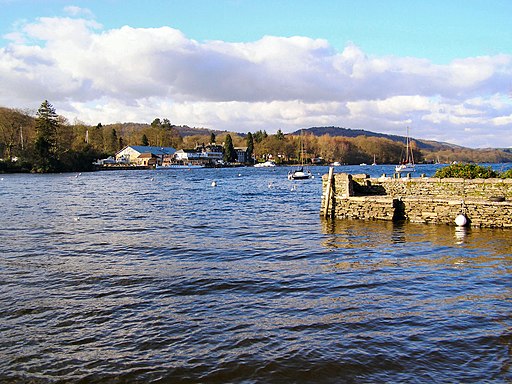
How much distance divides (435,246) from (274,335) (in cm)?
1081

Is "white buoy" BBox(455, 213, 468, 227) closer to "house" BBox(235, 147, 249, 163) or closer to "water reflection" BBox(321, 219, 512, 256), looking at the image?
"water reflection" BBox(321, 219, 512, 256)

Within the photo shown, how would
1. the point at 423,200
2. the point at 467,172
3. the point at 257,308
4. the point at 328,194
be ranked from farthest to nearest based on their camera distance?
the point at 328,194, the point at 467,172, the point at 423,200, the point at 257,308

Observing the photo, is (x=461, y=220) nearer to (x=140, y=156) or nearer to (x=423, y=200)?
(x=423, y=200)

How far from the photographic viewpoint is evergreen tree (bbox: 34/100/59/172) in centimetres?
9669

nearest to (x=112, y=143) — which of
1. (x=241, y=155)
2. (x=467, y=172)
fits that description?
(x=241, y=155)

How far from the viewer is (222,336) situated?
8.56 m

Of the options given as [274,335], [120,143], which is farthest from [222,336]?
[120,143]

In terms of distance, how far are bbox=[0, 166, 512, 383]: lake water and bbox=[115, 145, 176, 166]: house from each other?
5204 inches

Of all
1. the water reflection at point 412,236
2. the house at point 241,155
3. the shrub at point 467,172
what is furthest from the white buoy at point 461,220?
the house at point 241,155

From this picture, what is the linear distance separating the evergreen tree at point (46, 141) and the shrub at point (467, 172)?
90190 millimetres

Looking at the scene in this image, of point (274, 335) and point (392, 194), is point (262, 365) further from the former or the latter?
point (392, 194)

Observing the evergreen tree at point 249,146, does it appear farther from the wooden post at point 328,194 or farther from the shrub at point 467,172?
the shrub at point 467,172

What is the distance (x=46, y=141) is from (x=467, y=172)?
92.5 metres

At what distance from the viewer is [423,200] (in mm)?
22938
